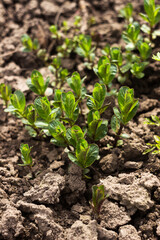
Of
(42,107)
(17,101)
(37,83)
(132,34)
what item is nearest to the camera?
(42,107)

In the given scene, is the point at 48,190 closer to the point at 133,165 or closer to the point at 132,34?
the point at 133,165

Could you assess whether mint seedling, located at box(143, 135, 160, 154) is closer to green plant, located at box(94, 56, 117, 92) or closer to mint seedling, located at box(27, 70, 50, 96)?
green plant, located at box(94, 56, 117, 92)

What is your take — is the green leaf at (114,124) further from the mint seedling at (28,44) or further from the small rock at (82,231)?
the mint seedling at (28,44)

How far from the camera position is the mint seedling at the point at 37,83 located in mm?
2703

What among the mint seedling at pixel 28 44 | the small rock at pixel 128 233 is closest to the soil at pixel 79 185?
the small rock at pixel 128 233

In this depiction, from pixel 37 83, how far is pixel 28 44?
2.82 ft

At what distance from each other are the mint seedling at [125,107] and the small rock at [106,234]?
83 centimetres

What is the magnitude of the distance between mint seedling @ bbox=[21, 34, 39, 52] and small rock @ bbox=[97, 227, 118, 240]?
2.25 m

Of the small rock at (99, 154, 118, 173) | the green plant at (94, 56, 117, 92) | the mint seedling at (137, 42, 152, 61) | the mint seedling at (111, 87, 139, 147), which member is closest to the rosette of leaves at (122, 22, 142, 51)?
the mint seedling at (137, 42, 152, 61)

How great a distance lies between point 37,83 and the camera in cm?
272

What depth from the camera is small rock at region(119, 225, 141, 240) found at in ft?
6.73

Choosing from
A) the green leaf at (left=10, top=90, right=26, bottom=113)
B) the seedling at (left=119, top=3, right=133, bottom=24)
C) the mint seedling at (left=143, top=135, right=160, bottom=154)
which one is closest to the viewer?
the mint seedling at (left=143, top=135, right=160, bottom=154)

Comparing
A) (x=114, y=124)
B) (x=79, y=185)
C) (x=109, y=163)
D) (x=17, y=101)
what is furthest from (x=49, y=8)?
(x=79, y=185)

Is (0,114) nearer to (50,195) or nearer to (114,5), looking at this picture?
(50,195)
